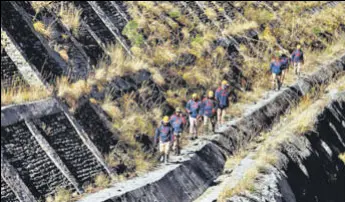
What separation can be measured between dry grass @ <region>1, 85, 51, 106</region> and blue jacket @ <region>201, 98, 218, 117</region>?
5.25 m

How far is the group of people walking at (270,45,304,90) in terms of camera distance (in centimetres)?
2162

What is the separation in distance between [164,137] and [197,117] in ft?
7.64

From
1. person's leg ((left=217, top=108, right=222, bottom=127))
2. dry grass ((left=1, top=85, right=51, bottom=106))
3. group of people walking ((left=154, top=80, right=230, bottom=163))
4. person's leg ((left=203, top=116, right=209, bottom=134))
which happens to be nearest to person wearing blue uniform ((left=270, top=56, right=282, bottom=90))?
A: group of people walking ((left=154, top=80, right=230, bottom=163))

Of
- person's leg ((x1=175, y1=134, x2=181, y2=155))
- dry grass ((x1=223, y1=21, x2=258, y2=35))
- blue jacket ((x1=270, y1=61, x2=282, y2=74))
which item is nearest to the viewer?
person's leg ((x1=175, y1=134, x2=181, y2=155))

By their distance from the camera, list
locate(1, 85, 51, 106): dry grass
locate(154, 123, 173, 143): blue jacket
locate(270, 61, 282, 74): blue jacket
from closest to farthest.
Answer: locate(1, 85, 51, 106): dry grass → locate(154, 123, 173, 143): blue jacket → locate(270, 61, 282, 74): blue jacket

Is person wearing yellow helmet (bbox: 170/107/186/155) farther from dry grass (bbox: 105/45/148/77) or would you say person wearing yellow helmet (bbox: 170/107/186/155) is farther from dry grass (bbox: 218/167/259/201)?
dry grass (bbox: 218/167/259/201)

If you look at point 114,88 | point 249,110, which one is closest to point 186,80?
point 249,110

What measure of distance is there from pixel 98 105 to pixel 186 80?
4.91 m

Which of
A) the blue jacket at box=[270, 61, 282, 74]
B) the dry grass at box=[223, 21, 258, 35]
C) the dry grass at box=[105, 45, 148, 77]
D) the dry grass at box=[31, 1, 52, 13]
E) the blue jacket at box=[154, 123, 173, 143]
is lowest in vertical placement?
the blue jacket at box=[154, 123, 173, 143]

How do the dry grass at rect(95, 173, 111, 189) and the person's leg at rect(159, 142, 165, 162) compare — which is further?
the person's leg at rect(159, 142, 165, 162)

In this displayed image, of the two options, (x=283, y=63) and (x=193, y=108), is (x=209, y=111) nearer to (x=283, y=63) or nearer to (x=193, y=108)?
(x=193, y=108)

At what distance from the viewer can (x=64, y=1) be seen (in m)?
18.1

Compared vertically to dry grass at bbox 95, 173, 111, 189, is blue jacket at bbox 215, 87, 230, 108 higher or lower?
higher

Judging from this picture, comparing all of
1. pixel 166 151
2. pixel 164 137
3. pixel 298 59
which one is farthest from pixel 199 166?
pixel 298 59
